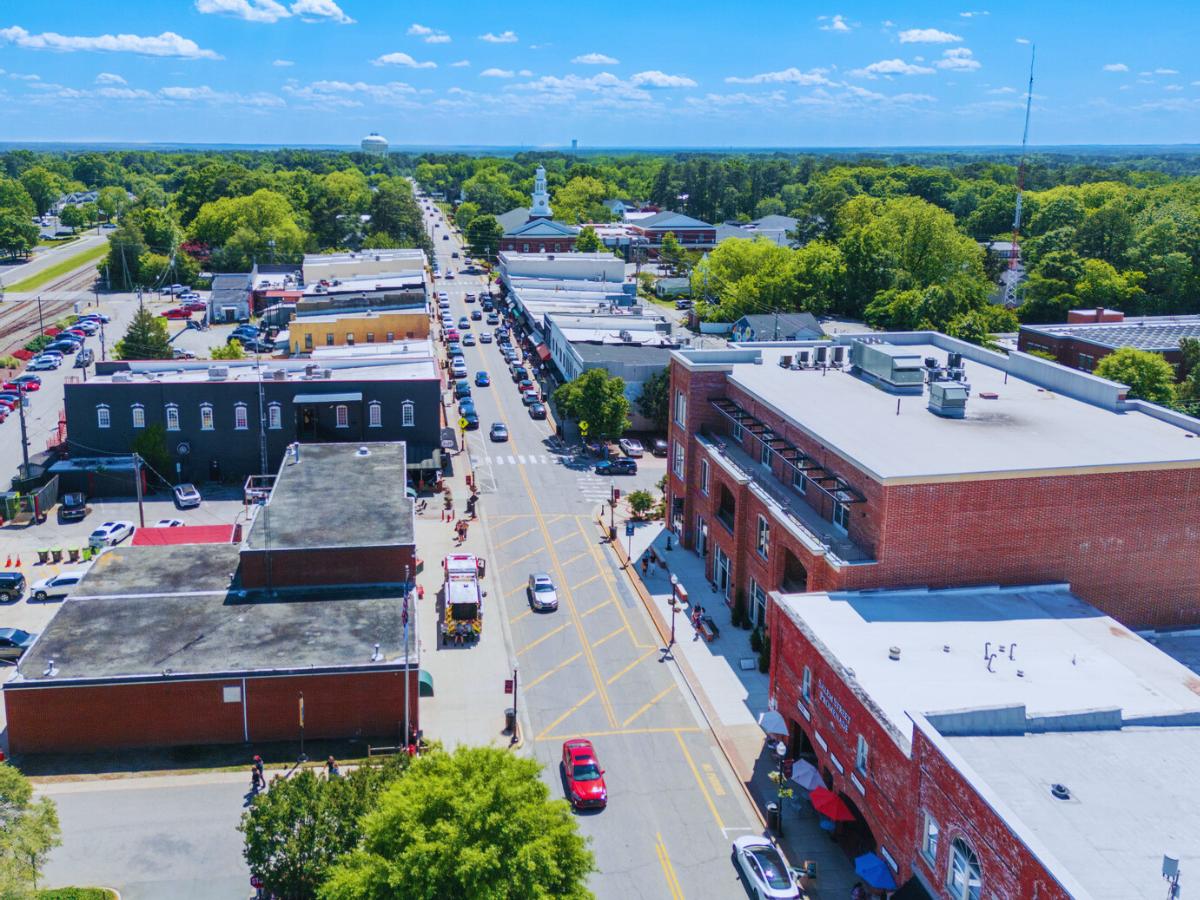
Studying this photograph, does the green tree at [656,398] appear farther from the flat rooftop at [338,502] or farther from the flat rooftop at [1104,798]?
the flat rooftop at [1104,798]

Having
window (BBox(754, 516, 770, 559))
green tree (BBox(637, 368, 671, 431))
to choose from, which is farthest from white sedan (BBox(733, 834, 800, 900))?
green tree (BBox(637, 368, 671, 431))

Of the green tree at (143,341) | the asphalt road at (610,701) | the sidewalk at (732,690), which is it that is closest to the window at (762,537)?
the sidewalk at (732,690)

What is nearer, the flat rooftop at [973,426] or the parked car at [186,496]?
the flat rooftop at [973,426]

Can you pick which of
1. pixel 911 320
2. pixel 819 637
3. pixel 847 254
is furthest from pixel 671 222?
pixel 819 637

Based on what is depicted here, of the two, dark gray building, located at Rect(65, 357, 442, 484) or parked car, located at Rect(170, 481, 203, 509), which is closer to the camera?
parked car, located at Rect(170, 481, 203, 509)

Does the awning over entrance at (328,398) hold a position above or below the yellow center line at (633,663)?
above

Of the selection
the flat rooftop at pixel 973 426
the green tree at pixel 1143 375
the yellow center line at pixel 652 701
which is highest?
the flat rooftop at pixel 973 426

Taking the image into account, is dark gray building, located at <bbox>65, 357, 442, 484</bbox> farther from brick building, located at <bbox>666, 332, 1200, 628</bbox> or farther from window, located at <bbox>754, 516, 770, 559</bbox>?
window, located at <bbox>754, 516, 770, 559</bbox>
